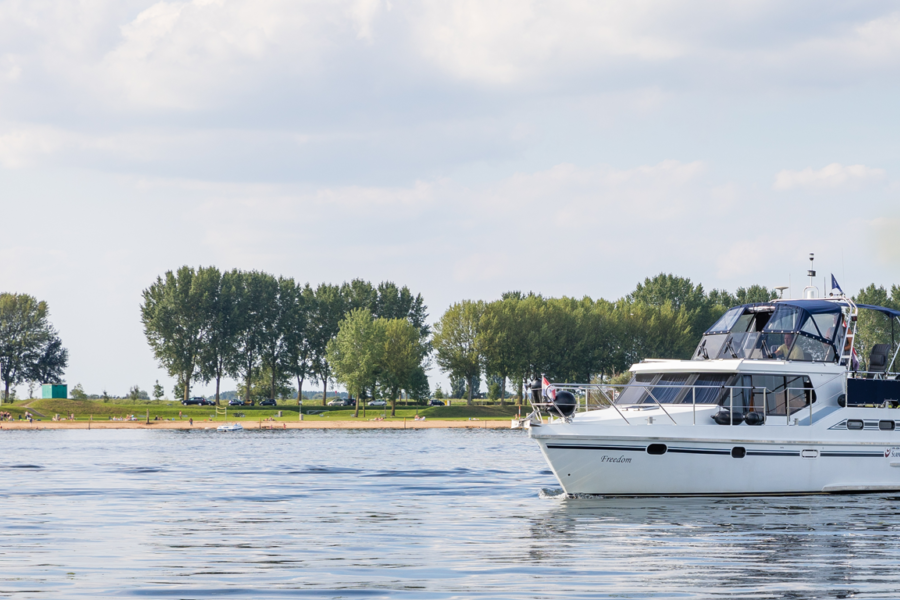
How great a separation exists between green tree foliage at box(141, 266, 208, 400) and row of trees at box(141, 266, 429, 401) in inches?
5.0

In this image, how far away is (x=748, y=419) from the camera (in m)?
26.1

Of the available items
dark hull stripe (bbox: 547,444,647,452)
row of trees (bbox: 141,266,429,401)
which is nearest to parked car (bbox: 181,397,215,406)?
row of trees (bbox: 141,266,429,401)

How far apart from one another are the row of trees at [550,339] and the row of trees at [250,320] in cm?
1503

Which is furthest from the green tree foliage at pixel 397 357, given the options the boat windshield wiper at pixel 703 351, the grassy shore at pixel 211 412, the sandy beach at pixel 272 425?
the boat windshield wiper at pixel 703 351

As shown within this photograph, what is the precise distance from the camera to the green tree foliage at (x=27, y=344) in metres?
137

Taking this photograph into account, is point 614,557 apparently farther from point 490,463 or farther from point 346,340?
point 346,340

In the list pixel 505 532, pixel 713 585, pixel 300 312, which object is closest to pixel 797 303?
pixel 505 532

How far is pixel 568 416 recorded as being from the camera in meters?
25.4

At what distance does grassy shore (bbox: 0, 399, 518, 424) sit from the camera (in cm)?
11081

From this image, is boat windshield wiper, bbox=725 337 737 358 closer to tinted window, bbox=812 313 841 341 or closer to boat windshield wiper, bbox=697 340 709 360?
boat windshield wiper, bbox=697 340 709 360

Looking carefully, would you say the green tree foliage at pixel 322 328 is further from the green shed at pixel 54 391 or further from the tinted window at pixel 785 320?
the tinted window at pixel 785 320

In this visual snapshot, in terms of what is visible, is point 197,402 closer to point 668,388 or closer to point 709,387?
point 668,388

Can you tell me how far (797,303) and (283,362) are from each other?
378 feet

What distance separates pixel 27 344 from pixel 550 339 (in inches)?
2770
